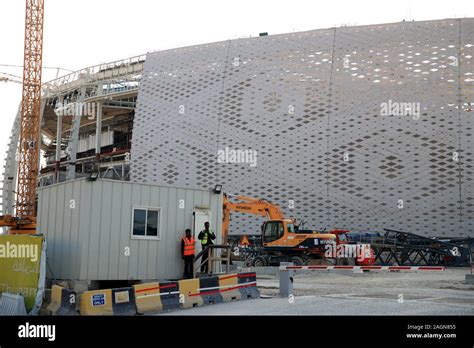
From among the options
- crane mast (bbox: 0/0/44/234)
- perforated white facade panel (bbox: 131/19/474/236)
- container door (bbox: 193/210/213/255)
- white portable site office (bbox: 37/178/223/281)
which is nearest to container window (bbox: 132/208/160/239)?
white portable site office (bbox: 37/178/223/281)

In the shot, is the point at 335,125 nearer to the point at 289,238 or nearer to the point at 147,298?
the point at 289,238

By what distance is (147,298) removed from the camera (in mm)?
11656

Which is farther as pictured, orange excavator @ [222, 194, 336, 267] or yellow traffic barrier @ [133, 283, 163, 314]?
orange excavator @ [222, 194, 336, 267]

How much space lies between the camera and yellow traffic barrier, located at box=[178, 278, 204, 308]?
40.1 feet

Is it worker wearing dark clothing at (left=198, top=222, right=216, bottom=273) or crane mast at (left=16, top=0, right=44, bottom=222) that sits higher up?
crane mast at (left=16, top=0, right=44, bottom=222)

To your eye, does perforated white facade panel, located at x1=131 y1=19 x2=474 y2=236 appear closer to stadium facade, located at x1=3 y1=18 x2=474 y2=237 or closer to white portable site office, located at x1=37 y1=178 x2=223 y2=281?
stadium facade, located at x1=3 y1=18 x2=474 y2=237

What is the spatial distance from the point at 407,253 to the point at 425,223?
8004 millimetres

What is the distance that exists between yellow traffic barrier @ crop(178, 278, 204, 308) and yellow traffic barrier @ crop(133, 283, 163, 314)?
1.73ft

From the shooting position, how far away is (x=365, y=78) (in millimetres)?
39000

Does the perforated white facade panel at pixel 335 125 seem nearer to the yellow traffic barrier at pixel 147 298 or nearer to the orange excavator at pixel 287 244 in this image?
the orange excavator at pixel 287 244

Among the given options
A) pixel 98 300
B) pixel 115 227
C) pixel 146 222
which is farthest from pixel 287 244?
pixel 98 300

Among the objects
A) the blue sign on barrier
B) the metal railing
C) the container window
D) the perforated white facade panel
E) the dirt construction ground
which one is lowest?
the dirt construction ground

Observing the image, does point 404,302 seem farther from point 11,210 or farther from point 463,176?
point 11,210

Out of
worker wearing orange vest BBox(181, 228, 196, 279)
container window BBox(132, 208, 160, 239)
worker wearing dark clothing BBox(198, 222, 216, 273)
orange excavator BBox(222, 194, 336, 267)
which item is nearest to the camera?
container window BBox(132, 208, 160, 239)
